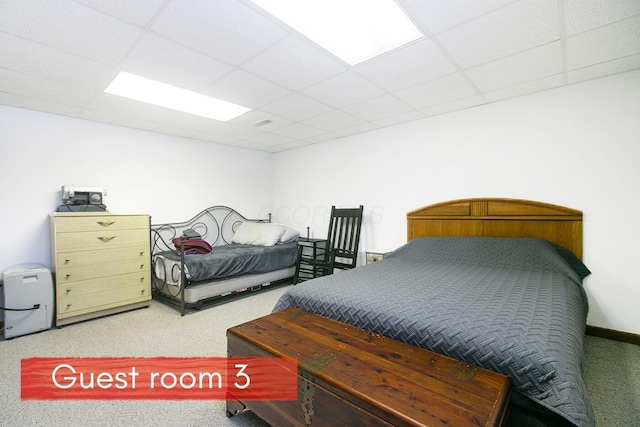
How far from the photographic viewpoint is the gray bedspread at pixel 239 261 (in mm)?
3080

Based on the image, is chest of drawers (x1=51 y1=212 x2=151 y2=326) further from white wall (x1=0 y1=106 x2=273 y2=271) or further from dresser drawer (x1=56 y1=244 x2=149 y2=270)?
white wall (x1=0 y1=106 x2=273 y2=271)

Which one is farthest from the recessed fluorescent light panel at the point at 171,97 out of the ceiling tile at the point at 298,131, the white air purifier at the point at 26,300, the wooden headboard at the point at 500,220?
the wooden headboard at the point at 500,220

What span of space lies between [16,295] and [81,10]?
8.22 feet

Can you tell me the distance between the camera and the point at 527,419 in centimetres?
100

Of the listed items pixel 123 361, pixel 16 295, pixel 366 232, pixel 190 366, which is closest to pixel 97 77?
pixel 16 295

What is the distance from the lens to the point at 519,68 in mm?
2201

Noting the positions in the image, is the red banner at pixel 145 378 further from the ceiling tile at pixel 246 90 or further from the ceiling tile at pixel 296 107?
the ceiling tile at pixel 296 107

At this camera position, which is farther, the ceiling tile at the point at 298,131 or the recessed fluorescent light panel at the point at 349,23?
the ceiling tile at the point at 298,131

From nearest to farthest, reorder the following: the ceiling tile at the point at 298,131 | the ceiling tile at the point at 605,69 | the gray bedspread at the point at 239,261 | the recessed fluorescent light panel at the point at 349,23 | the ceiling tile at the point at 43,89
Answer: the recessed fluorescent light panel at the point at 349,23 < the ceiling tile at the point at 605,69 < the ceiling tile at the point at 43,89 < the gray bedspread at the point at 239,261 < the ceiling tile at the point at 298,131

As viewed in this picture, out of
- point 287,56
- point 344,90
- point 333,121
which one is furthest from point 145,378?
point 333,121

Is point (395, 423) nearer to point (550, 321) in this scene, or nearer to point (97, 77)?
point (550, 321)

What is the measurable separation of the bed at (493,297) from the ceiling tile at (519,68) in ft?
3.69

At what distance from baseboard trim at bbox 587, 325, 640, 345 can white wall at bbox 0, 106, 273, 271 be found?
460 centimetres

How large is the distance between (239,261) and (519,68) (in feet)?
11.0
